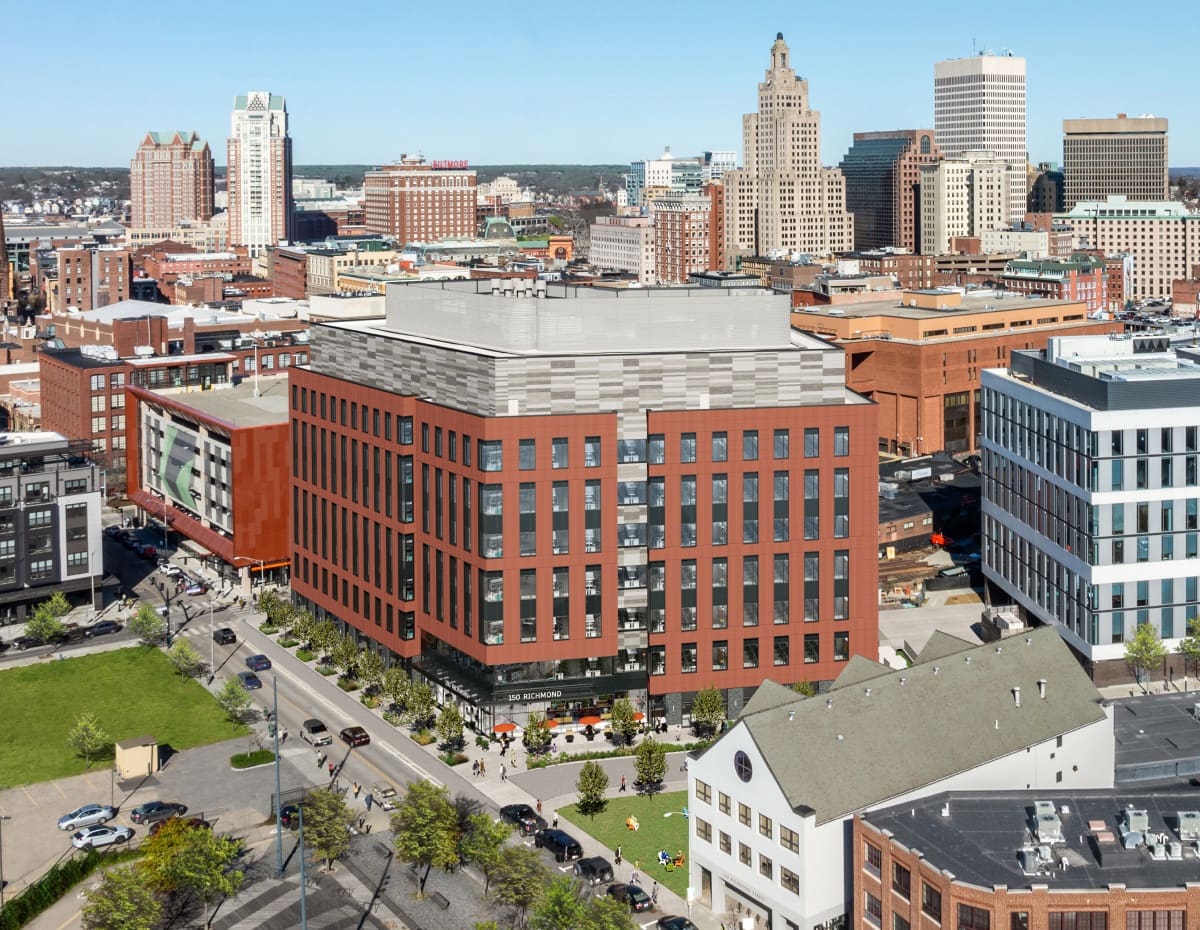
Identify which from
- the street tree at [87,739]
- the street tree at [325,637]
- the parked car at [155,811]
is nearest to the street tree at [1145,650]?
the street tree at [325,637]

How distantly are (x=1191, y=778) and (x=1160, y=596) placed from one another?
1264 inches

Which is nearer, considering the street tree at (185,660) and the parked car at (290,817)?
the parked car at (290,817)

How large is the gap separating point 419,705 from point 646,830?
22.2 metres

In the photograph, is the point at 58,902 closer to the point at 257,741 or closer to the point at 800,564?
the point at 257,741

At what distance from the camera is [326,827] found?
3369 inches

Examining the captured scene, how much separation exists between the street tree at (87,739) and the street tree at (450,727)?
72.2 feet

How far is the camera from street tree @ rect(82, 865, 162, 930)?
76250mm

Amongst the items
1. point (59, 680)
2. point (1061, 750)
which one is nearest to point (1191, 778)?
point (1061, 750)

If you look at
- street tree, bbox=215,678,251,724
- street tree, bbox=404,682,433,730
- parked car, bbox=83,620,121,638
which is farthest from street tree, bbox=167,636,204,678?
street tree, bbox=404,682,433,730

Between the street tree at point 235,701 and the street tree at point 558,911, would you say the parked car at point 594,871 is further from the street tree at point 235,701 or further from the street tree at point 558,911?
the street tree at point 235,701

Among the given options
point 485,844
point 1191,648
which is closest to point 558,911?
point 485,844

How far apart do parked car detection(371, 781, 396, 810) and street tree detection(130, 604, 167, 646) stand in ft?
120

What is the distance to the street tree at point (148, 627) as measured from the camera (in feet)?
422

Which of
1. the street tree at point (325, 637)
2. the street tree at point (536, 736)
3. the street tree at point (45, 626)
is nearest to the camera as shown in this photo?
the street tree at point (536, 736)
